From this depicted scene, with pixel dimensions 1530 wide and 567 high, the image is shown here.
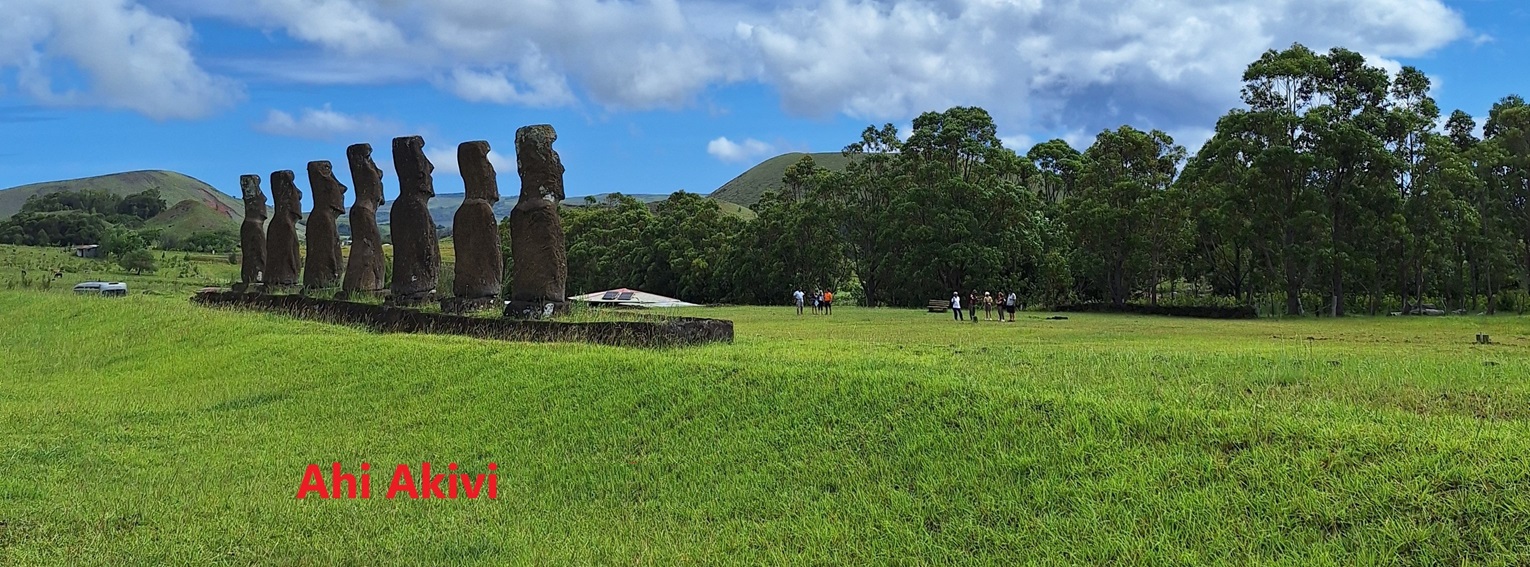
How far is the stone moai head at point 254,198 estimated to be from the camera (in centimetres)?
2316

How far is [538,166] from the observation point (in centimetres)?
1422

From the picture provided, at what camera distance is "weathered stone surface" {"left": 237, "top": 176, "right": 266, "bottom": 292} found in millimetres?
22625

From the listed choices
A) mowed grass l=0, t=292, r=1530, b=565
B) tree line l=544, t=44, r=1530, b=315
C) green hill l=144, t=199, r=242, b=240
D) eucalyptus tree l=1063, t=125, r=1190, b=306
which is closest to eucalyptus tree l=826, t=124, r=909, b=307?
tree line l=544, t=44, r=1530, b=315

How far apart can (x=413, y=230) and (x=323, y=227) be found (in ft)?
15.6

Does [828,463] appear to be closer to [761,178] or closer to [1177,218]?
[1177,218]

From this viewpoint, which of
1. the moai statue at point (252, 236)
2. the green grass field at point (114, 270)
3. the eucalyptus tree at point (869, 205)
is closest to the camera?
the moai statue at point (252, 236)

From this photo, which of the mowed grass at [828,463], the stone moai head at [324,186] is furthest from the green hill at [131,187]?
the mowed grass at [828,463]

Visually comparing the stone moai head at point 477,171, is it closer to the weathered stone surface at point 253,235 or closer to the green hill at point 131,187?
the weathered stone surface at point 253,235

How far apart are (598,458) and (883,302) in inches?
1628

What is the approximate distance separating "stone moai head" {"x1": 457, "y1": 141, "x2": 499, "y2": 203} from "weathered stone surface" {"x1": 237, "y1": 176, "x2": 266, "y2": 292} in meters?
9.01

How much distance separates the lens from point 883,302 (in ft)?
157

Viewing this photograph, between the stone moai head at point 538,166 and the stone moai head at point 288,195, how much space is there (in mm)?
10025

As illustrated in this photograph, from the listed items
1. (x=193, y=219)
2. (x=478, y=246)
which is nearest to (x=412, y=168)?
(x=478, y=246)

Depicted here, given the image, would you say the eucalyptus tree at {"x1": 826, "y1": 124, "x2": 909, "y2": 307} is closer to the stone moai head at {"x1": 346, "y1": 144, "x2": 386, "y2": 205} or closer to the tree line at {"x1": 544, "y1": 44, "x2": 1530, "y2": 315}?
the tree line at {"x1": 544, "y1": 44, "x2": 1530, "y2": 315}
